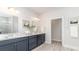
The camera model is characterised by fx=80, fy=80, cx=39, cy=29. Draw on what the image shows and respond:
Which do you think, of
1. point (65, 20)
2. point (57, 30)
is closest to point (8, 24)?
point (65, 20)

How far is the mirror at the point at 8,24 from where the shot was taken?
292cm

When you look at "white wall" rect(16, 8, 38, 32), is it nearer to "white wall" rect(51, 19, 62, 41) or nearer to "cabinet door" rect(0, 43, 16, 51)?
"cabinet door" rect(0, 43, 16, 51)

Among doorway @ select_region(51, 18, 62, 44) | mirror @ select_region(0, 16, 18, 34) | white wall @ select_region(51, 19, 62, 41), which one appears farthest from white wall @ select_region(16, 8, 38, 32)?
white wall @ select_region(51, 19, 62, 41)

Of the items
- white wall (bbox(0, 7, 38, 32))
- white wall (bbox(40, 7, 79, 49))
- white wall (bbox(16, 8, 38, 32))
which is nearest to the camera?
white wall (bbox(0, 7, 38, 32))

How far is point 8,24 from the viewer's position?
3186 mm

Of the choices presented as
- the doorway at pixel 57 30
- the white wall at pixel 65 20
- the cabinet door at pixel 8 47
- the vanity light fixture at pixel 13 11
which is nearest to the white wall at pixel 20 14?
the vanity light fixture at pixel 13 11

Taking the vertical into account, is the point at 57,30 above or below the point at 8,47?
above

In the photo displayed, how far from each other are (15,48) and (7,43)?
1.33 feet

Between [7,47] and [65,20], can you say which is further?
[65,20]

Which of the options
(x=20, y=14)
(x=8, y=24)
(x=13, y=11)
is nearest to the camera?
(x=8, y=24)

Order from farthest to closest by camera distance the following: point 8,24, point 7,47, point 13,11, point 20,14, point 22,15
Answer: point 22,15 → point 20,14 → point 13,11 → point 8,24 → point 7,47

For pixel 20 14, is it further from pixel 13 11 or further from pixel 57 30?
pixel 57 30

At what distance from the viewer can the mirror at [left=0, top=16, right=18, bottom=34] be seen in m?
2.92

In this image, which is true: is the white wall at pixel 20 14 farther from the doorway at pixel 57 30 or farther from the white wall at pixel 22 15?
the doorway at pixel 57 30
